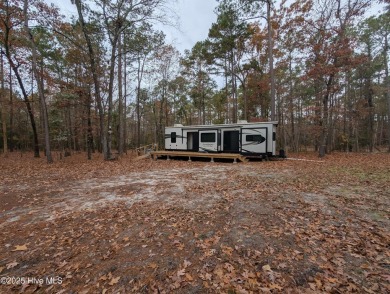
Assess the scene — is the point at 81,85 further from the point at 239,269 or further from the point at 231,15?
the point at 239,269

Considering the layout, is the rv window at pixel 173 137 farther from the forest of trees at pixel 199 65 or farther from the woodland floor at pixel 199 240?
the woodland floor at pixel 199 240

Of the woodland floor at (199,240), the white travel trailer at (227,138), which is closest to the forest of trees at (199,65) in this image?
the white travel trailer at (227,138)

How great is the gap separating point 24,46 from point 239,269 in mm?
18964

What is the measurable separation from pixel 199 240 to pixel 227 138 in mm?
10349

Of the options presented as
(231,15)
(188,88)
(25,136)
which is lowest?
(25,136)

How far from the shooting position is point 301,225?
11.1ft

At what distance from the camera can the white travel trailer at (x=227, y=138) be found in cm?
1177

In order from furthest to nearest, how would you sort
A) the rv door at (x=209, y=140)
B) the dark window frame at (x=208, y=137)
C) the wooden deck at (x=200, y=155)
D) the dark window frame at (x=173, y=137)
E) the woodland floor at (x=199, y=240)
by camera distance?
the dark window frame at (x=173, y=137), the dark window frame at (x=208, y=137), the rv door at (x=209, y=140), the wooden deck at (x=200, y=155), the woodland floor at (x=199, y=240)

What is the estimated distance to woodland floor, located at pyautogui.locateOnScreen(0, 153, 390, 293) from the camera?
85.7 inches

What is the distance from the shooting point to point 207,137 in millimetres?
13562

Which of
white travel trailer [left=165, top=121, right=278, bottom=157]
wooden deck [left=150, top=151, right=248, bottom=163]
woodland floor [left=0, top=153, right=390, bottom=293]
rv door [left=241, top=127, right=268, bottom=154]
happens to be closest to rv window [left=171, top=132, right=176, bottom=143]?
white travel trailer [left=165, top=121, right=278, bottom=157]

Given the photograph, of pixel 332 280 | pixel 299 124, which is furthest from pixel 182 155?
pixel 299 124

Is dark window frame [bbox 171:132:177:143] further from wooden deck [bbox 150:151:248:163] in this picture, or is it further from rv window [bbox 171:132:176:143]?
wooden deck [bbox 150:151:248:163]

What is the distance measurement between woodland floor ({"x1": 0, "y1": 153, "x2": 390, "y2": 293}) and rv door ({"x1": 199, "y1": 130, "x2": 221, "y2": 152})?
25.4 ft
